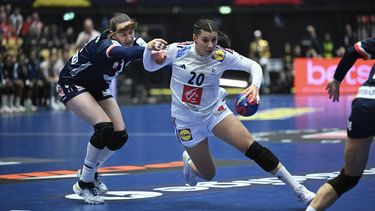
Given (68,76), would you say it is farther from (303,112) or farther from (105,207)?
(303,112)

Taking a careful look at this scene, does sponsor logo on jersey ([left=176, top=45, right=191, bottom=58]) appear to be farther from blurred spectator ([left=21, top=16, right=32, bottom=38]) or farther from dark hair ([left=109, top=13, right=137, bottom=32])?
blurred spectator ([left=21, top=16, right=32, bottom=38])

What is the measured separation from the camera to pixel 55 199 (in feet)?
31.1

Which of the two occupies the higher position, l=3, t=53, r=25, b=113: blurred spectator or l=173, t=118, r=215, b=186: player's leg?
l=173, t=118, r=215, b=186: player's leg

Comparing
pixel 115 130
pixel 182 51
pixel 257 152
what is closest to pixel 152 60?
pixel 182 51

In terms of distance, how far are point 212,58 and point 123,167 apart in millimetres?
3720


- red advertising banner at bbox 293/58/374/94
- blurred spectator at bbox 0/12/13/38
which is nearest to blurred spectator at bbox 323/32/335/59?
red advertising banner at bbox 293/58/374/94

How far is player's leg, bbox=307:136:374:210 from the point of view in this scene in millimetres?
7184

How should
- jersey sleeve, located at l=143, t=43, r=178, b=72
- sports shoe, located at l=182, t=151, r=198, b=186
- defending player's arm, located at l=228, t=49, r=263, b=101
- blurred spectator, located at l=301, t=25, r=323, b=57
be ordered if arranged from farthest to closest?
blurred spectator, located at l=301, t=25, r=323, b=57, sports shoe, located at l=182, t=151, r=198, b=186, defending player's arm, located at l=228, t=49, r=263, b=101, jersey sleeve, located at l=143, t=43, r=178, b=72

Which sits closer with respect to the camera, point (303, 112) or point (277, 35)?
point (303, 112)

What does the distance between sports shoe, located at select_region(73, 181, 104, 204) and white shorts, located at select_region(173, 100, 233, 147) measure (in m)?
1.11

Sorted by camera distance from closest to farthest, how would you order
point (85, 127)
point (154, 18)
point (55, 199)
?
point (55, 199), point (85, 127), point (154, 18)

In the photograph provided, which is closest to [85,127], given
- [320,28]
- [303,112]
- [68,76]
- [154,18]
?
[303,112]

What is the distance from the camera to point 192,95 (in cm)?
916

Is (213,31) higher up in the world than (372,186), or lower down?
higher up
